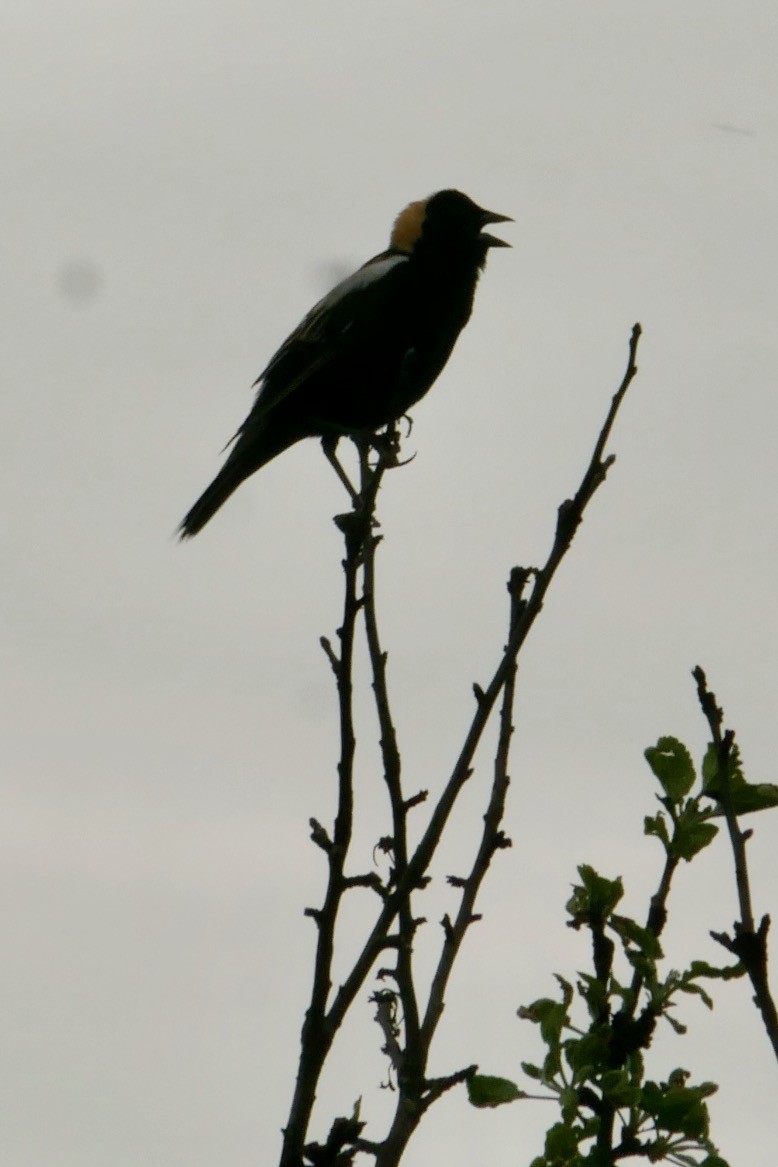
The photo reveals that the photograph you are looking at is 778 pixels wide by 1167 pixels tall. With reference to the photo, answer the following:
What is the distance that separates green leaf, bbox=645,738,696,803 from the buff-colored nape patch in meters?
5.65

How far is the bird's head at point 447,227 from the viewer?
7.45 metres

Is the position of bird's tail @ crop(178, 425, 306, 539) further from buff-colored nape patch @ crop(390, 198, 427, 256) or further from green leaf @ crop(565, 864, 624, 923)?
green leaf @ crop(565, 864, 624, 923)

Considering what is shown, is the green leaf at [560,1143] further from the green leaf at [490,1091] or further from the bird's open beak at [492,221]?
the bird's open beak at [492,221]

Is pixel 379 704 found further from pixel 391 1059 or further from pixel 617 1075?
Answer: pixel 617 1075

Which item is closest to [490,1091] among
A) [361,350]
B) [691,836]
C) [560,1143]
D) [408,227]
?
[560,1143]

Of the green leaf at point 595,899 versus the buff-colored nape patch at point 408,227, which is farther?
the buff-colored nape patch at point 408,227

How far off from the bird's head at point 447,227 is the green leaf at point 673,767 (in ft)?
18.3

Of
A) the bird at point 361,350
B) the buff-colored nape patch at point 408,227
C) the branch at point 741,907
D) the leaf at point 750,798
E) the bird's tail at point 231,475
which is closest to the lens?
the branch at point 741,907

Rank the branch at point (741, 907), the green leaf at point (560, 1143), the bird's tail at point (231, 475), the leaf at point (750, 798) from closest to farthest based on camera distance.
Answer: the branch at point (741, 907) < the green leaf at point (560, 1143) < the leaf at point (750, 798) < the bird's tail at point (231, 475)

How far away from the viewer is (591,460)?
215 centimetres

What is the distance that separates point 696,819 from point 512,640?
14.9 inches

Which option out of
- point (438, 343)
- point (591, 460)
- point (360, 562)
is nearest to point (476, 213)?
point (438, 343)

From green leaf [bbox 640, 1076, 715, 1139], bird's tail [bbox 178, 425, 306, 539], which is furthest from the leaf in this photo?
bird's tail [bbox 178, 425, 306, 539]

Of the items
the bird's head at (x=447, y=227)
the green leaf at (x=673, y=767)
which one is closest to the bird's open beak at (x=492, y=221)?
the bird's head at (x=447, y=227)
